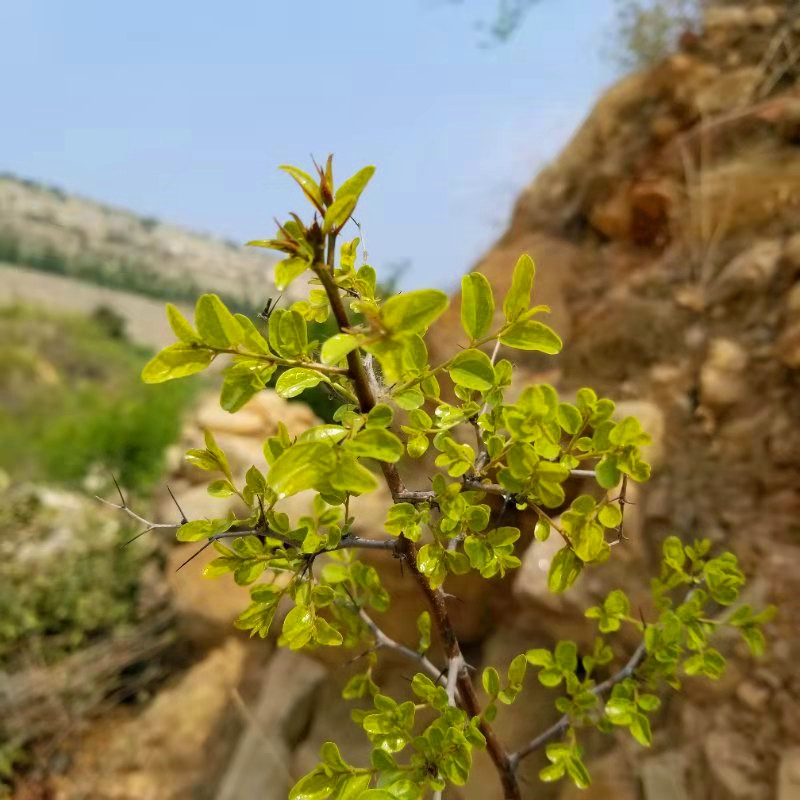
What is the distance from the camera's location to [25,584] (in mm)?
2414

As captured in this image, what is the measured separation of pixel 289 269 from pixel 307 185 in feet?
0.15

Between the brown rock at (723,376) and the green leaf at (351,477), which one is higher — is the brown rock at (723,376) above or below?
below

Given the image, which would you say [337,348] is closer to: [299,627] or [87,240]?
[299,627]

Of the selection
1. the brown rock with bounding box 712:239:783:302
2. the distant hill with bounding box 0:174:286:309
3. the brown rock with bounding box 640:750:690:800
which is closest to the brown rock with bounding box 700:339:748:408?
the brown rock with bounding box 712:239:783:302

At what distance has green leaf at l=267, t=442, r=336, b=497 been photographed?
31 cm

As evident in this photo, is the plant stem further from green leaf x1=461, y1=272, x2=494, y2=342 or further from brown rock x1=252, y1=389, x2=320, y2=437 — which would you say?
brown rock x1=252, y1=389, x2=320, y2=437

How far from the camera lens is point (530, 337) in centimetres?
41

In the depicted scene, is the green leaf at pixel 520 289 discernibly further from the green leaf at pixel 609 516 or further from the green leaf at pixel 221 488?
the green leaf at pixel 221 488

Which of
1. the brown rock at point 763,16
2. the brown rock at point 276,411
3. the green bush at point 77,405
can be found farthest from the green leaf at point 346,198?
the green bush at point 77,405

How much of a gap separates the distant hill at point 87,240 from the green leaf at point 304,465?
30.6 ft

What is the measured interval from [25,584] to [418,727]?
1996 millimetres

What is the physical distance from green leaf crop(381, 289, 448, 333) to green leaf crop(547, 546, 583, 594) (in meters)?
0.23

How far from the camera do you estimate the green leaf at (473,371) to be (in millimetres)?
381

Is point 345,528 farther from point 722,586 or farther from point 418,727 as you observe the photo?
point 418,727
